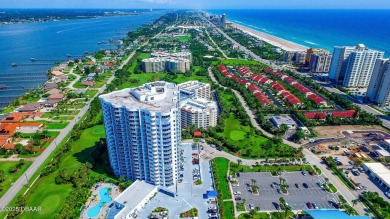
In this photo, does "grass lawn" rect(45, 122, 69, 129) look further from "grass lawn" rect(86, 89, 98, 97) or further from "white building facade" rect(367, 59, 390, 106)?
"white building facade" rect(367, 59, 390, 106)

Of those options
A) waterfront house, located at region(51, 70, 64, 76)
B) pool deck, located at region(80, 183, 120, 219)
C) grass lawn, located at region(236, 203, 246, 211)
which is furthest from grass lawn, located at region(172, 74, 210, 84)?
grass lawn, located at region(236, 203, 246, 211)

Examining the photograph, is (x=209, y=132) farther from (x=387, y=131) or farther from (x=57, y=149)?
(x=387, y=131)

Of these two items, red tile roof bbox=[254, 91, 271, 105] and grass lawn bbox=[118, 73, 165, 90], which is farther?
grass lawn bbox=[118, 73, 165, 90]

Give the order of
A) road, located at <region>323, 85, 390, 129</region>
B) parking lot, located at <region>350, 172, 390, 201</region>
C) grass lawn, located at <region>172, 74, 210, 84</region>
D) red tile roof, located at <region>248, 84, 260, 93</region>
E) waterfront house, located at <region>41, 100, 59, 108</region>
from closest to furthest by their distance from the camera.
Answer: parking lot, located at <region>350, 172, 390, 201</region>
road, located at <region>323, 85, 390, 129</region>
waterfront house, located at <region>41, 100, 59, 108</region>
red tile roof, located at <region>248, 84, 260, 93</region>
grass lawn, located at <region>172, 74, 210, 84</region>

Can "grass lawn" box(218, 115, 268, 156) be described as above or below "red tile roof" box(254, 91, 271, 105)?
below

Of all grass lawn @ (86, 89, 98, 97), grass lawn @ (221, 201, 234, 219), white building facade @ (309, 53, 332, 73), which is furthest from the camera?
white building facade @ (309, 53, 332, 73)

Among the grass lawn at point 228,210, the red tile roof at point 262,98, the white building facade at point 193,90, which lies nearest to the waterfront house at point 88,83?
the white building facade at point 193,90

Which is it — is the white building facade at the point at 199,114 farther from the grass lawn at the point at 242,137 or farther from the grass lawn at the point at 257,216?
the grass lawn at the point at 257,216
